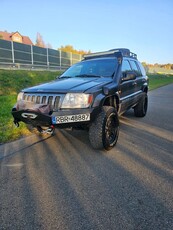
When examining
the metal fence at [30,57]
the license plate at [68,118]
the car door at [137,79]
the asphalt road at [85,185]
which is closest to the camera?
the asphalt road at [85,185]

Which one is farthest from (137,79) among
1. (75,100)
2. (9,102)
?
(9,102)

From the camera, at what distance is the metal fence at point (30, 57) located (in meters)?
20.9

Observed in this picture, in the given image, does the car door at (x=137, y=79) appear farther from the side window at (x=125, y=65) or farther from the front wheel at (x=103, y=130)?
the front wheel at (x=103, y=130)

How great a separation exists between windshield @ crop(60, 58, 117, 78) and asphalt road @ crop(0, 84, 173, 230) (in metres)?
1.50

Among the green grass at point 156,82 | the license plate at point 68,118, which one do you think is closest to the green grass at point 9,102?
→ the license plate at point 68,118

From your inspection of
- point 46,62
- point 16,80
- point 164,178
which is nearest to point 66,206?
point 164,178

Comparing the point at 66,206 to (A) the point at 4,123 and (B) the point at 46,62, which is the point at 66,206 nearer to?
(A) the point at 4,123

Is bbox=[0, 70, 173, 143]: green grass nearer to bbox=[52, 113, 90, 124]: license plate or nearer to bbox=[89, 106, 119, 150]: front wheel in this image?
bbox=[52, 113, 90, 124]: license plate

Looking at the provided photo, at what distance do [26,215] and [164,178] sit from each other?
1.83 metres

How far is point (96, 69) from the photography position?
4.69 meters

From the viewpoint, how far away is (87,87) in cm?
349

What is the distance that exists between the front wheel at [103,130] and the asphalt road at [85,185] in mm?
173

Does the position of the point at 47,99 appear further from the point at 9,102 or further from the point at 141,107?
the point at 9,102

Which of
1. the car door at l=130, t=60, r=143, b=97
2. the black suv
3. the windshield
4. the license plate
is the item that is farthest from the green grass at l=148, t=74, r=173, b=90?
the license plate
